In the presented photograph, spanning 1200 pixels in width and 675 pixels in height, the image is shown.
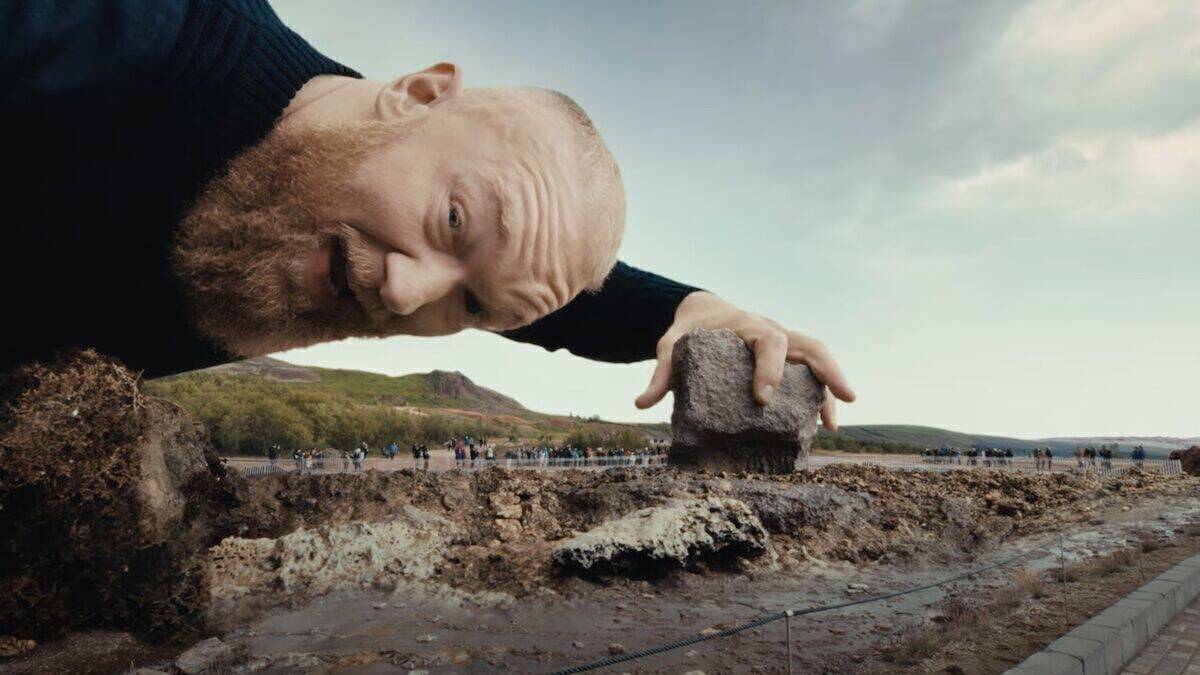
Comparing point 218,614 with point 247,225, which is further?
point 218,614

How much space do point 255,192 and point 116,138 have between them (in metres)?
0.29

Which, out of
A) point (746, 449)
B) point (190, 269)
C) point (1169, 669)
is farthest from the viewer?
point (746, 449)

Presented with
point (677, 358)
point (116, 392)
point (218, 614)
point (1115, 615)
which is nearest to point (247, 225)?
point (116, 392)

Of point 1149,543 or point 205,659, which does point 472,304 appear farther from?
point 1149,543

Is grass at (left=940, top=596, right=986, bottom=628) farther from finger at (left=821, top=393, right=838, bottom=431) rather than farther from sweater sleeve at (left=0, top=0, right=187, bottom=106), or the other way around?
sweater sleeve at (left=0, top=0, right=187, bottom=106)

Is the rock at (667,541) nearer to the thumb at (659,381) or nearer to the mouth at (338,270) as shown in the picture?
the thumb at (659,381)

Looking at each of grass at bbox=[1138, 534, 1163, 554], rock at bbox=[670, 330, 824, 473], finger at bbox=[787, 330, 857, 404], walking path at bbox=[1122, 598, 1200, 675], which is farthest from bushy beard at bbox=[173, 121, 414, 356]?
grass at bbox=[1138, 534, 1163, 554]

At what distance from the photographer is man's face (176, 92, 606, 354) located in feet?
4.80

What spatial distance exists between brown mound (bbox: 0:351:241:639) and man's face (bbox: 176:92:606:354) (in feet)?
9.42

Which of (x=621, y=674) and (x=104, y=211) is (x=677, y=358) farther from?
(x=104, y=211)

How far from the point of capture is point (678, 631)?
3709 mm

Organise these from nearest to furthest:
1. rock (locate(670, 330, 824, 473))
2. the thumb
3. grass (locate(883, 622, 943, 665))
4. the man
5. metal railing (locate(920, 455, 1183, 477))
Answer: the man < the thumb < grass (locate(883, 622, 943, 665)) < rock (locate(670, 330, 824, 473)) < metal railing (locate(920, 455, 1183, 477))

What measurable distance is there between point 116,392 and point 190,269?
3.48 metres

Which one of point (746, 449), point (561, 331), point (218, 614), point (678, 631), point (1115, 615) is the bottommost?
point (218, 614)
